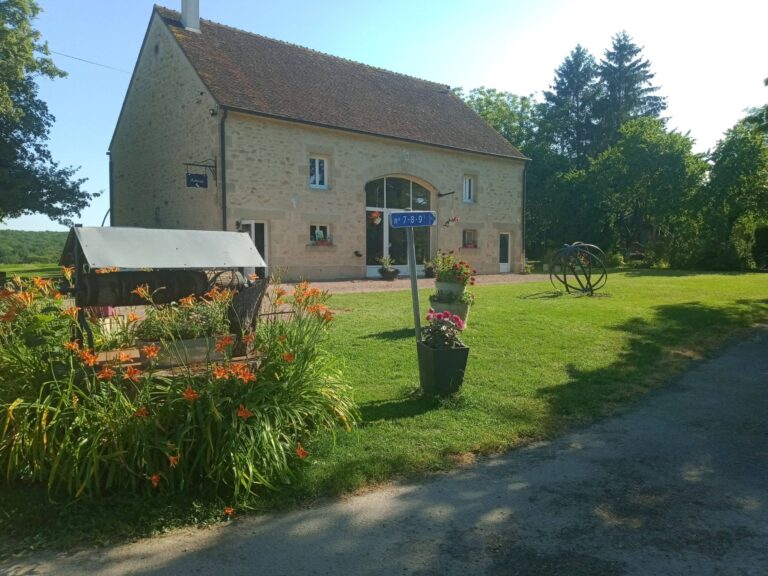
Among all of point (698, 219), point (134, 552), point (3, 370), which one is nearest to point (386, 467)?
point (134, 552)

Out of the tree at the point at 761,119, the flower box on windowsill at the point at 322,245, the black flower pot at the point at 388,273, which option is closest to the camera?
the tree at the point at 761,119

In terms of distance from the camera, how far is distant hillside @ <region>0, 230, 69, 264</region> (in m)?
41.9

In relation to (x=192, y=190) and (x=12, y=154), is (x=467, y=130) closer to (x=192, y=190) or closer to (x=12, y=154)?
(x=192, y=190)

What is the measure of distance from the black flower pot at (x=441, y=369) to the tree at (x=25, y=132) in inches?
1028

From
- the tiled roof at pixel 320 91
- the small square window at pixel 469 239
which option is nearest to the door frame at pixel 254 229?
the tiled roof at pixel 320 91

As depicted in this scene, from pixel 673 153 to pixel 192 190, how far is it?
26.6m

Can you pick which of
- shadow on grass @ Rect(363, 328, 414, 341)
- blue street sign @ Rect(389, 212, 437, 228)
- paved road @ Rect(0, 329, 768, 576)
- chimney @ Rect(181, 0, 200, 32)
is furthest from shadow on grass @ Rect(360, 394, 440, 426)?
chimney @ Rect(181, 0, 200, 32)

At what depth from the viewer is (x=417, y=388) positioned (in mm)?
5996

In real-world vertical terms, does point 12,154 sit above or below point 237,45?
below

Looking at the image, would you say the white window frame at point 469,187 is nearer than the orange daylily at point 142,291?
No

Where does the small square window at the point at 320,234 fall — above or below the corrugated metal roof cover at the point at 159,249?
above

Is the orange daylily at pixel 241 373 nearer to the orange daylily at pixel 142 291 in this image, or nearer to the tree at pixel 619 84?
the orange daylily at pixel 142 291

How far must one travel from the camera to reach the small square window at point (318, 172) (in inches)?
818

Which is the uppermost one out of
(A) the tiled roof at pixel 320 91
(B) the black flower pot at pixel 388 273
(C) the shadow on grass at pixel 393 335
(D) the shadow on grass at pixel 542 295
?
(A) the tiled roof at pixel 320 91
